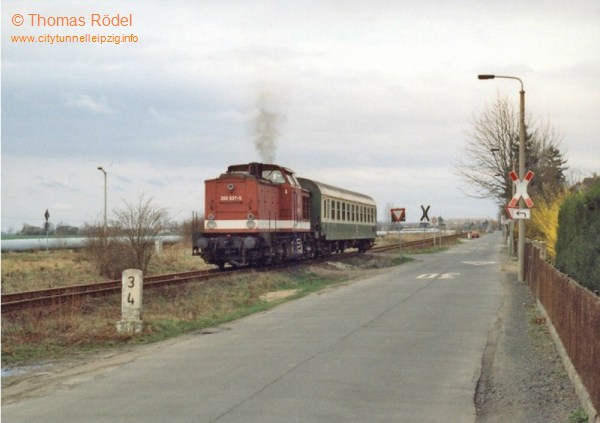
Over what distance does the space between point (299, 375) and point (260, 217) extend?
17.0 metres

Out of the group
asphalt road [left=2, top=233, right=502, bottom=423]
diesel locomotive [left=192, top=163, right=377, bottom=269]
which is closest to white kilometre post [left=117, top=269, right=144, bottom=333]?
asphalt road [left=2, top=233, right=502, bottom=423]

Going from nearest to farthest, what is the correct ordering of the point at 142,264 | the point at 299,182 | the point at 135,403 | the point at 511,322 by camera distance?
the point at 135,403 → the point at 511,322 → the point at 142,264 → the point at 299,182

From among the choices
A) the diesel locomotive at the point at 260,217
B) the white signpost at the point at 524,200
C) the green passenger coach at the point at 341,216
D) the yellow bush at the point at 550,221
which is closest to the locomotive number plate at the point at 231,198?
the diesel locomotive at the point at 260,217

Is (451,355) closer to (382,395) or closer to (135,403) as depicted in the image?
(382,395)

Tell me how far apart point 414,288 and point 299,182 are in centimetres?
1174

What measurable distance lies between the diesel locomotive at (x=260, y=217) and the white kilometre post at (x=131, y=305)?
474 inches

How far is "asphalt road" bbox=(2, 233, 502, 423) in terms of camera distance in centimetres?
723

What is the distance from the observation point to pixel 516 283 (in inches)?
886

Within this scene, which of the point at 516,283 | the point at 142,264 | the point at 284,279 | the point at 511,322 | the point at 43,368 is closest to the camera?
the point at 43,368

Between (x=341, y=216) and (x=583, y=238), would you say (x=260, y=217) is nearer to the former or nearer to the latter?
(x=341, y=216)

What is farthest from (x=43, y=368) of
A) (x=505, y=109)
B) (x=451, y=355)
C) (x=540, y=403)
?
(x=505, y=109)

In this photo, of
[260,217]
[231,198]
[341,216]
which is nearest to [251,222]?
[260,217]

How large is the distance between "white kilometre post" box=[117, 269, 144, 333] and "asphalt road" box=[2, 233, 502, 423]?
1.12m

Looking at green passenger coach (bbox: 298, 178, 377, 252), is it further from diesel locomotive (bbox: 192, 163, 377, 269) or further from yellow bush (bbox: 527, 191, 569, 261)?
yellow bush (bbox: 527, 191, 569, 261)
